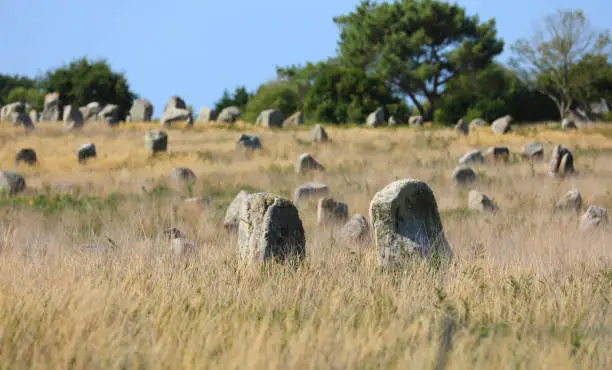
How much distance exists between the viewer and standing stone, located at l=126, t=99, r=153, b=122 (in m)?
44.6

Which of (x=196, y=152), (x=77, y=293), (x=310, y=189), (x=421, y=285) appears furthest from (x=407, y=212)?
(x=196, y=152)

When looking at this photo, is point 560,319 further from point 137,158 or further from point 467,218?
point 137,158

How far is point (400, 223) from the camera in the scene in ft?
25.4

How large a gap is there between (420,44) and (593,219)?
4506cm

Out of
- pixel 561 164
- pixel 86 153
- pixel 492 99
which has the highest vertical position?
pixel 492 99

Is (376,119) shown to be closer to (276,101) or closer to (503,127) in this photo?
(503,127)

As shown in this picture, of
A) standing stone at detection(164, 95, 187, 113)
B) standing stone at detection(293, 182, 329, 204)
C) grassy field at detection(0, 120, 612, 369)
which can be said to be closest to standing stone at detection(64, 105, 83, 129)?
standing stone at detection(164, 95, 187, 113)

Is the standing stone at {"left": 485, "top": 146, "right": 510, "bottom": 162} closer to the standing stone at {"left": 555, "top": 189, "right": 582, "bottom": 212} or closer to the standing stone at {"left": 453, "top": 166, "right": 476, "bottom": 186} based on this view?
the standing stone at {"left": 453, "top": 166, "right": 476, "bottom": 186}

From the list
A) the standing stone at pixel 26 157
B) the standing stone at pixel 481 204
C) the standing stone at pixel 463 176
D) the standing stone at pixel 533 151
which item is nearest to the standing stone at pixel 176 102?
the standing stone at pixel 26 157

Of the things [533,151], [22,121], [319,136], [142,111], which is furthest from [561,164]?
[142,111]

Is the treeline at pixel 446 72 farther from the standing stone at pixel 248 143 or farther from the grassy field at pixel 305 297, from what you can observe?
the grassy field at pixel 305 297

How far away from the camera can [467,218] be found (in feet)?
39.5

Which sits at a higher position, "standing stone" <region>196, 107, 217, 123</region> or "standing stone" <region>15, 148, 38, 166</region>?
"standing stone" <region>196, 107, 217, 123</region>

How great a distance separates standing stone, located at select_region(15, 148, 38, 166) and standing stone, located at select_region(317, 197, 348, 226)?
1456 cm
